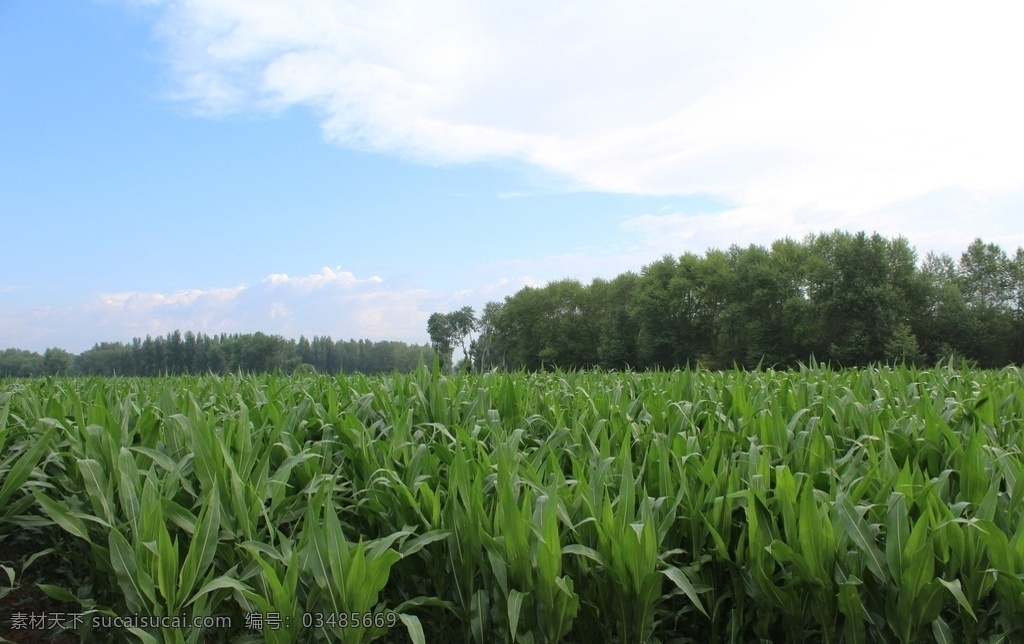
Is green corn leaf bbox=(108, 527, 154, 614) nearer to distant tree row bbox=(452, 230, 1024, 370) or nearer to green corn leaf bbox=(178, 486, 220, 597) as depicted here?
green corn leaf bbox=(178, 486, 220, 597)

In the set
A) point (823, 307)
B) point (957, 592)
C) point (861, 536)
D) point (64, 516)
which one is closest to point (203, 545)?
point (64, 516)

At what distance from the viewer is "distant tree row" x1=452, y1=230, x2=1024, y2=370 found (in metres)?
41.4

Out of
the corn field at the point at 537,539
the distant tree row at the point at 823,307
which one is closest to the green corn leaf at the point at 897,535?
the corn field at the point at 537,539

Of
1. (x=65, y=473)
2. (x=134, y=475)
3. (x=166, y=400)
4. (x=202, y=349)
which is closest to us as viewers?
(x=134, y=475)

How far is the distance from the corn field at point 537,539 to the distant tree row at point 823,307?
36.2 metres

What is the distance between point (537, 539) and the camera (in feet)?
5.69

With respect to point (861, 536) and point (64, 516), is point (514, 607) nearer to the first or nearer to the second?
point (861, 536)

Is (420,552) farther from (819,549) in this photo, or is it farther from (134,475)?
(819,549)

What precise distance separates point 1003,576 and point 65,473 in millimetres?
3286

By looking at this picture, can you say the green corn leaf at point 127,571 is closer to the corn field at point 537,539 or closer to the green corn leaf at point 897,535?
the corn field at point 537,539

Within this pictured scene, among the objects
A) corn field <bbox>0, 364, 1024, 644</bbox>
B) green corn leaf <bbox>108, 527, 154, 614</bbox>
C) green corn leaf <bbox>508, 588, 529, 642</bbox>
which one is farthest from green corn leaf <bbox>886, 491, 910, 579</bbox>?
green corn leaf <bbox>108, 527, 154, 614</bbox>

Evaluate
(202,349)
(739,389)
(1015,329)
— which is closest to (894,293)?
(1015,329)

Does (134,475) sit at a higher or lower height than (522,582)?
higher

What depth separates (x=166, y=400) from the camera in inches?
115
